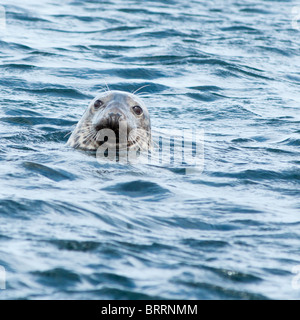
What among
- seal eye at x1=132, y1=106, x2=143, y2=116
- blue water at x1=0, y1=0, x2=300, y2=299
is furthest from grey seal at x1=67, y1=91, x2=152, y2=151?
blue water at x1=0, y1=0, x2=300, y2=299

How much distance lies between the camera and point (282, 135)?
36.1 ft

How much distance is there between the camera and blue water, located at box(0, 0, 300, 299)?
547 cm

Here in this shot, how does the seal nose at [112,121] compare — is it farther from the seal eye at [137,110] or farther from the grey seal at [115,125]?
the seal eye at [137,110]

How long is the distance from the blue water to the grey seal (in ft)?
1.06

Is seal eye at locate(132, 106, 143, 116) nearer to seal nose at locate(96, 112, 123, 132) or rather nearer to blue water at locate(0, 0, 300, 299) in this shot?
seal nose at locate(96, 112, 123, 132)

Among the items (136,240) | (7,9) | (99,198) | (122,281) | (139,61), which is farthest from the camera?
(7,9)

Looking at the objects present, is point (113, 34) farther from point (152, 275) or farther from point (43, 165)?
point (152, 275)

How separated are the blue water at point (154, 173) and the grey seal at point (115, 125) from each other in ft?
1.06

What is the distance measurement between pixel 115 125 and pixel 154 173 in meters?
0.78

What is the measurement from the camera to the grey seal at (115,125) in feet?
28.8

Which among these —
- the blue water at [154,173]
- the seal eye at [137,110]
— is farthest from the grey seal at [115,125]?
the blue water at [154,173]

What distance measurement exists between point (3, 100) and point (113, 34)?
254 inches
